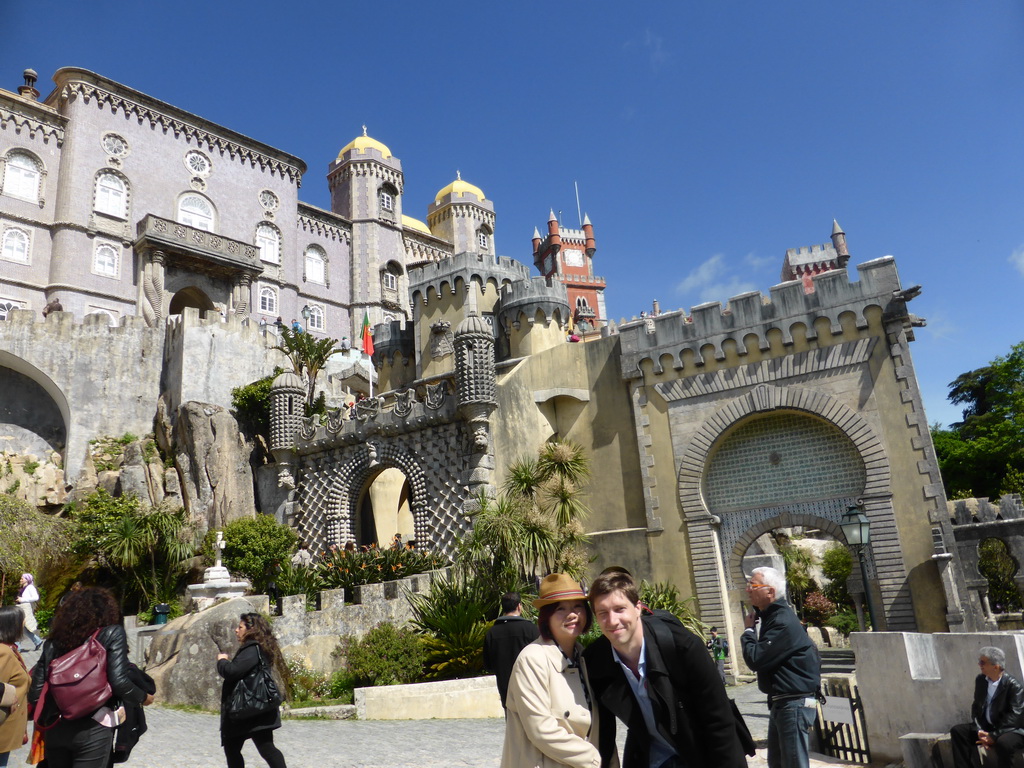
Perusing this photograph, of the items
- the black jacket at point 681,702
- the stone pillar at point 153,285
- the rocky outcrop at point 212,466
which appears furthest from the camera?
the stone pillar at point 153,285

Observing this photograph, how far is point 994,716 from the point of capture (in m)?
6.76

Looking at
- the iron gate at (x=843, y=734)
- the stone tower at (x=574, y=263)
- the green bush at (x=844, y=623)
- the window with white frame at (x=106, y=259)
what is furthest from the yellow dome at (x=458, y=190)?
the iron gate at (x=843, y=734)

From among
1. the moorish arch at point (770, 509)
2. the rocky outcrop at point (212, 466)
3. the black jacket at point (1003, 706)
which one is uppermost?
the rocky outcrop at point (212, 466)

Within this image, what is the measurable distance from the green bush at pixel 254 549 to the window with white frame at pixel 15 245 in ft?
59.7

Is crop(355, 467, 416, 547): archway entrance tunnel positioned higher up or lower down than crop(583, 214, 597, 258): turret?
lower down

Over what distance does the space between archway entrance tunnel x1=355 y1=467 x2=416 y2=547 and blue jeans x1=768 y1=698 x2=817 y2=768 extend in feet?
65.0

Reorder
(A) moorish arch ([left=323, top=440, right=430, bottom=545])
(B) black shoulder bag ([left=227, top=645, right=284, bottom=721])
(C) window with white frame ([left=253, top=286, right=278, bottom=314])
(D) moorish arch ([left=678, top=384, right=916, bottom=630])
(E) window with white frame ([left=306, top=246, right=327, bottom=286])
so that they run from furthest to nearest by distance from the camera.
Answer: (E) window with white frame ([left=306, top=246, right=327, bottom=286])
(C) window with white frame ([left=253, top=286, right=278, bottom=314])
(A) moorish arch ([left=323, top=440, right=430, bottom=545])
(D) moorish arch ([left=678, top=384, right=916, bottom=630])
(B) black shoulder bag ([left=227, top=645, right=284, bottom=721])

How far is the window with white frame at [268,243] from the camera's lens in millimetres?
40094

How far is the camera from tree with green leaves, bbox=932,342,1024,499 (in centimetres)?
3406

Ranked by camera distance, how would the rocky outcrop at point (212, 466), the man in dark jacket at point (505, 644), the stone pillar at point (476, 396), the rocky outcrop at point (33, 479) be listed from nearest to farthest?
1. the man in dark jacket at point (505, 644)
2. the stone pillar at point (476, 396)
3. the rocky outcrop at point (212, 466)
4. the rocky outcrop at point (33, 479)

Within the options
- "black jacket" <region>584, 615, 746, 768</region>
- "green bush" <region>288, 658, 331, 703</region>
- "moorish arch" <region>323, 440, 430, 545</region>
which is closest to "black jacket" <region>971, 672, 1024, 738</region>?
"black jacket" <region>584, 615, 746, 768</region>

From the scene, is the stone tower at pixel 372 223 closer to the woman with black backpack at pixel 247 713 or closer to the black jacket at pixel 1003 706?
the woman with black backpack at pixel 247 713

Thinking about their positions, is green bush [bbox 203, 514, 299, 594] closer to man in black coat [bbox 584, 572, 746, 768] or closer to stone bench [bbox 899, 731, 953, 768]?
stone bench [bbox 899, 731, 953, 768]

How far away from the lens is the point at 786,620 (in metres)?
5.13
